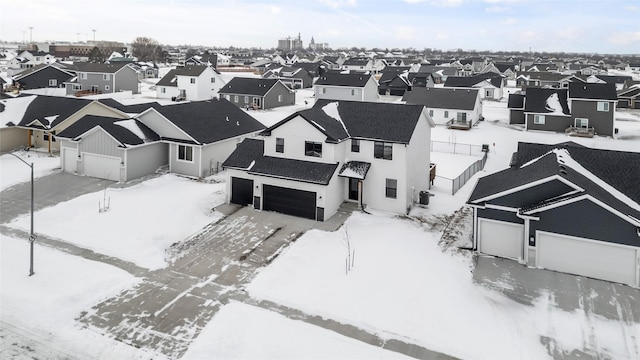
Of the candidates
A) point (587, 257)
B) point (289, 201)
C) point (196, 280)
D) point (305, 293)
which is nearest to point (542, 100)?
point (587, 257)

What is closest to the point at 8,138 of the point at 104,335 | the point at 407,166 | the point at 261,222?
the point at 261,222

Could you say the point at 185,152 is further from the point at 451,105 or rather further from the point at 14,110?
the point at 451,105

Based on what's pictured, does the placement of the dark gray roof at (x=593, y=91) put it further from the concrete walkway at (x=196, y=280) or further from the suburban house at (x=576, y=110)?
the concrete walkway at (x=196, y=280)

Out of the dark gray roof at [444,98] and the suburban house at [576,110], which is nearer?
the suburban house at [576,110]

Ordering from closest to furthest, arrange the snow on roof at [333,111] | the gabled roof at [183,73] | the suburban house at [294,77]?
1. the snow on roof at [333,111]
2. the gabled roof at [183,73]
3. the suburban house at [294,77]

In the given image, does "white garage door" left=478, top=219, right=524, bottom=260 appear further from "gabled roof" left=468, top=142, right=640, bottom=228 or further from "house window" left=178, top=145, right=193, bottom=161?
"house window" left=178, top=145, right=193, bottom=161

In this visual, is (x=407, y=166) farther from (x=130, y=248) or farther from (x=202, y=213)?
(x=130, y=248)

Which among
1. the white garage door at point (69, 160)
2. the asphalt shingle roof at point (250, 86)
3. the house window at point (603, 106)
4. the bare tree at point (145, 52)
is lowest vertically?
the white garage door at point (69, 160)

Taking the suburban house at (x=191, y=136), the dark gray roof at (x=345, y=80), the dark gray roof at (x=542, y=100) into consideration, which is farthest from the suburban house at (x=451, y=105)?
the suburban house at (x=191, y=136)
